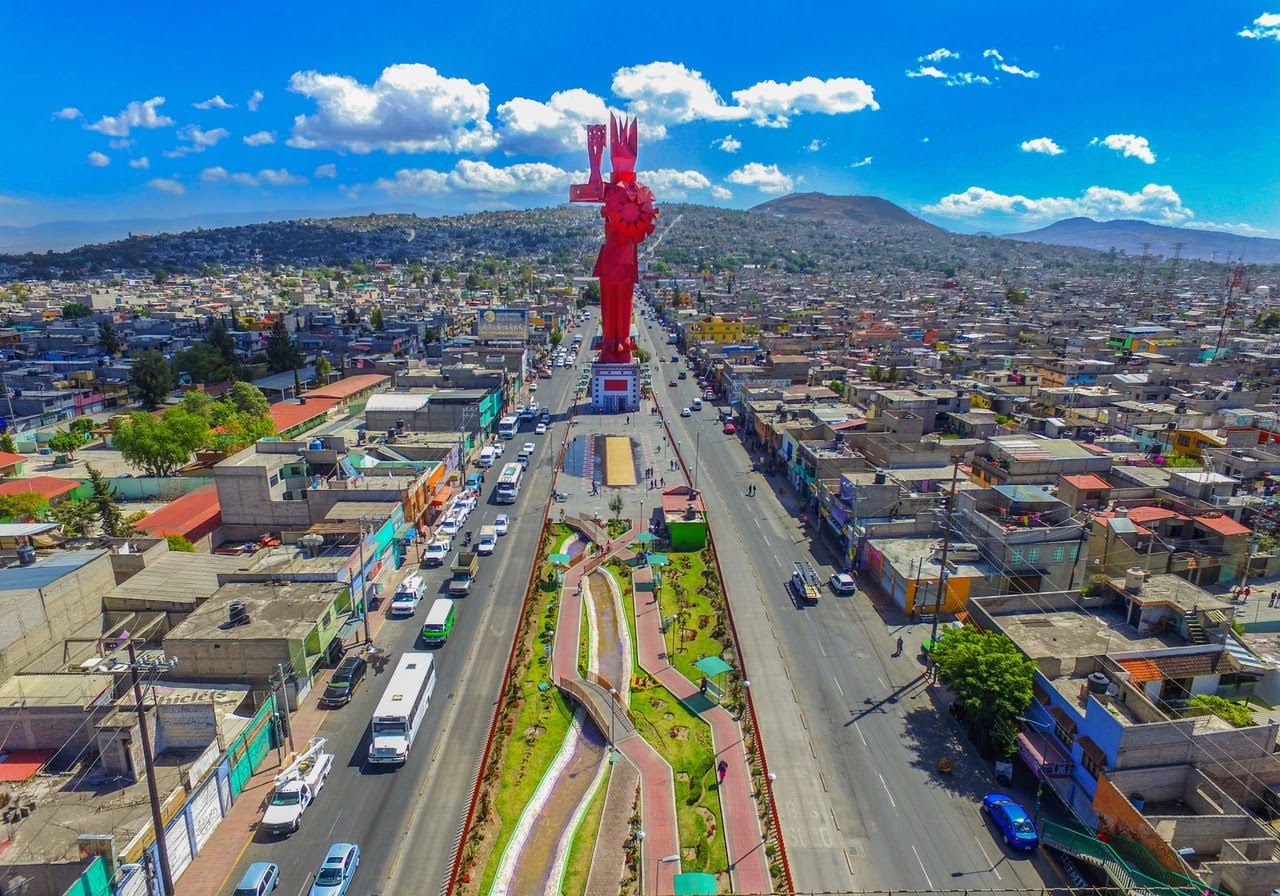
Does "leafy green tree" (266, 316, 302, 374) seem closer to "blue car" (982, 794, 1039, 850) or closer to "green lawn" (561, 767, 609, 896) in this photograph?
"green lawn" (561, 767, 609, 896)

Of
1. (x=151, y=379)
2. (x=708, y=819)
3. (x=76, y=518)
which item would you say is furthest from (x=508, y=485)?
(x=151, y=379)

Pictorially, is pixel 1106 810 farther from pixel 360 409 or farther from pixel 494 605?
pixel 360 409

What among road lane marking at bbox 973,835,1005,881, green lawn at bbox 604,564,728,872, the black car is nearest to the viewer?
road lane marking at bbox 973,835,1005,881

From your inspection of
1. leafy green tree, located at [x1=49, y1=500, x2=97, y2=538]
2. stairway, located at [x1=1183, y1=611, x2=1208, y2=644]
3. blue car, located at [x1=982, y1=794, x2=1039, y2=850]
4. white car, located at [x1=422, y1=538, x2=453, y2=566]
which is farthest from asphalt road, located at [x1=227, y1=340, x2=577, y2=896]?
stairway, located at [x1=1183, y1=611, x2=1208, y2=644]

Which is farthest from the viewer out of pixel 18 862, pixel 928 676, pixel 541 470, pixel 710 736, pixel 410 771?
pixel 541 470

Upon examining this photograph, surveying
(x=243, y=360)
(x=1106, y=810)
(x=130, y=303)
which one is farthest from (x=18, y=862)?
(x=130, y=303)
